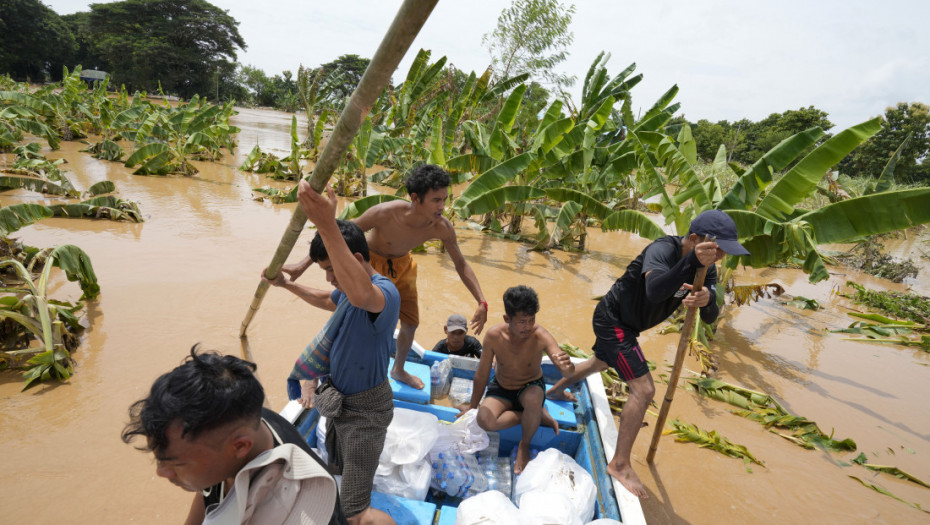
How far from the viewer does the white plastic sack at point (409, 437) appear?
8.29 feet

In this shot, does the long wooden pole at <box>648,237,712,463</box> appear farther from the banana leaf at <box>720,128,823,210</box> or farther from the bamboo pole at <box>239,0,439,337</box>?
the banana leaf at <box>720,128,823,210</box>

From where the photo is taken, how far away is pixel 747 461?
3.60 m

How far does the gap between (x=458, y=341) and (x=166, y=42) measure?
1926 inches

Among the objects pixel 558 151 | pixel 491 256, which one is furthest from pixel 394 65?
pixel 491 256

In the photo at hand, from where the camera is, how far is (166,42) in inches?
1531

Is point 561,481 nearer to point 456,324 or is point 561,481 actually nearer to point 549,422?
point 549,422

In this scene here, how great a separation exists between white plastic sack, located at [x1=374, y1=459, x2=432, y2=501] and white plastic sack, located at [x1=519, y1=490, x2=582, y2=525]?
0.59 m

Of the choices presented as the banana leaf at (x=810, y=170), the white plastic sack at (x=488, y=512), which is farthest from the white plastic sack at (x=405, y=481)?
the banana leaf at (x=810, y=170)

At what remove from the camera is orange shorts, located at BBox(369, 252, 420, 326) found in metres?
3.39

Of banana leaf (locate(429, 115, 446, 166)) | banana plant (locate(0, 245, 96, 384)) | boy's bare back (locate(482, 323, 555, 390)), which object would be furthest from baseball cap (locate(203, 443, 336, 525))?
banana leaf (locate(429, 115, 446, 166))

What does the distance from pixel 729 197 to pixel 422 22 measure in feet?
16.1

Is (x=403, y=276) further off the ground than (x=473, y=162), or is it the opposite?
(x=473, y=162)

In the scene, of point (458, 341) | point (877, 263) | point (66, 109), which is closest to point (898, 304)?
point (877, 263)

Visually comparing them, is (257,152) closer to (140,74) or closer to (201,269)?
(201,269)
